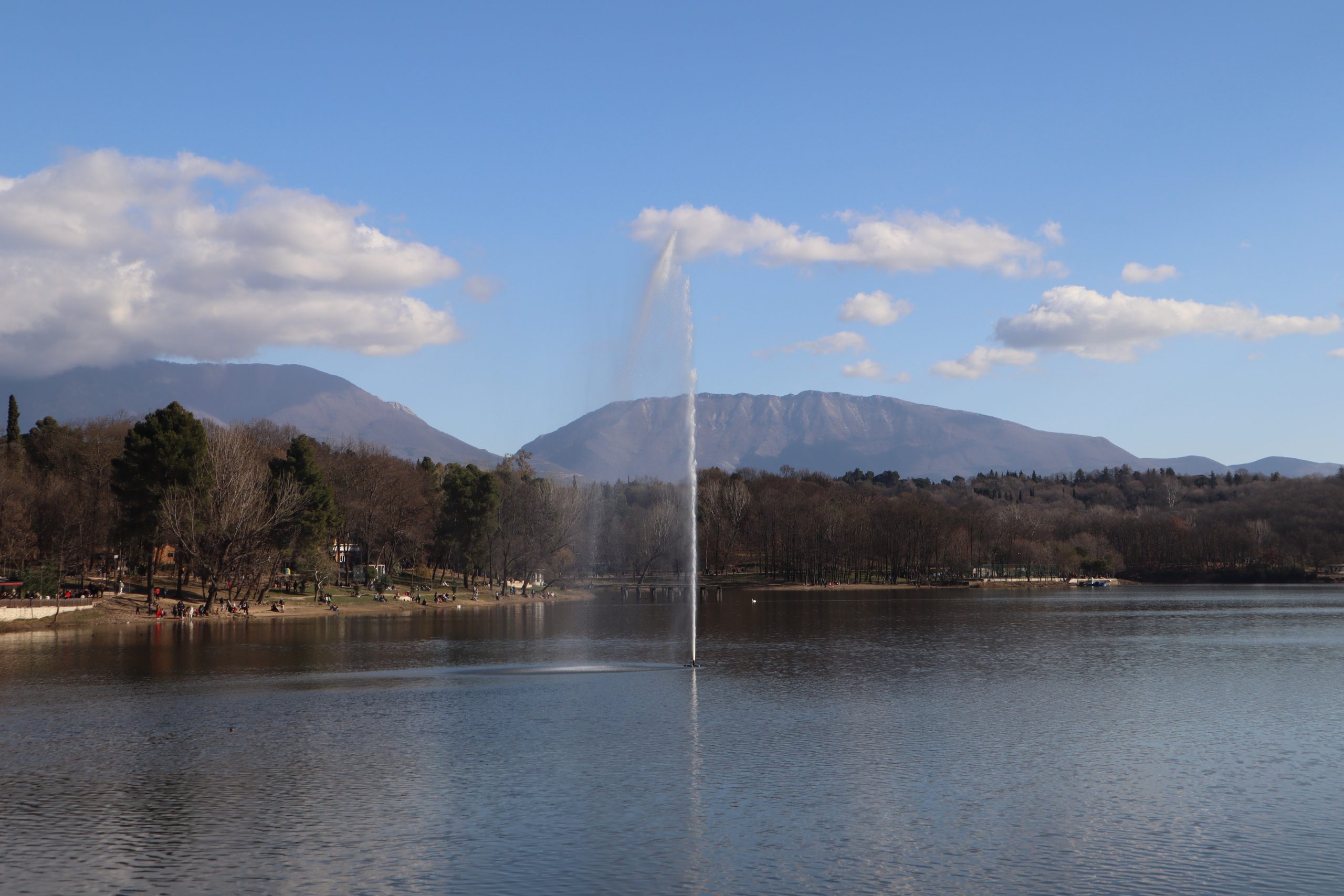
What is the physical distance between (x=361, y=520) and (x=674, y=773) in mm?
100493

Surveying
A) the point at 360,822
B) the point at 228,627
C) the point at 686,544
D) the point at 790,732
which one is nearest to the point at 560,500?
the point at 228,627

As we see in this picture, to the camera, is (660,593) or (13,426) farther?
(660,593)

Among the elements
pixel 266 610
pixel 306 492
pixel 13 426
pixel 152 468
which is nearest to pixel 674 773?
pixel 152 468

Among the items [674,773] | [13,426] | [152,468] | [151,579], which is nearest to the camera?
A: [674,773]

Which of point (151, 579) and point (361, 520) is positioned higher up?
point (361, 520)

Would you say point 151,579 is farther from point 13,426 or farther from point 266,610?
point 13,426

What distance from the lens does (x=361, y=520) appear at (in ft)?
400

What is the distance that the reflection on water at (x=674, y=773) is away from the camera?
1988cm

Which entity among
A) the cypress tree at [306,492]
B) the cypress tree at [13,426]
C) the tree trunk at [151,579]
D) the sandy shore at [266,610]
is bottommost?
the sandy shore at [266,610]

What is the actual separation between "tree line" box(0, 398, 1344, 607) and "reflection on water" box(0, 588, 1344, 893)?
16703 millimetres

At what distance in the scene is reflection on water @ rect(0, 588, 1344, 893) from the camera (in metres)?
19.9

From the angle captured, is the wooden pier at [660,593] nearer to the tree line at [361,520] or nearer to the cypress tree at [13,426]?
the tree line at [361,520]

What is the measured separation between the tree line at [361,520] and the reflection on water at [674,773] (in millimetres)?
16703

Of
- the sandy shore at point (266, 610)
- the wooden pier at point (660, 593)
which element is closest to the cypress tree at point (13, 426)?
the sandy shore at point (266, 610)
